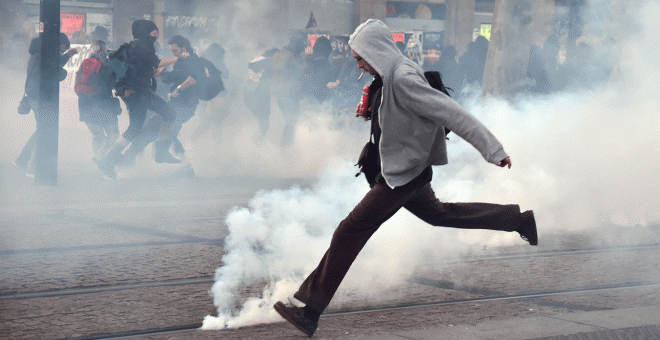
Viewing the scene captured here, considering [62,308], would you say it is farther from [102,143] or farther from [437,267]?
[102,143]

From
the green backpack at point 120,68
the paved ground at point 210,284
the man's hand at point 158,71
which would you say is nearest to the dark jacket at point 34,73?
the green backpack at point 120,68

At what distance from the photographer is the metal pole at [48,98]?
27.8 feet

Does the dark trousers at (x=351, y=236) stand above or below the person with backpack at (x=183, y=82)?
below

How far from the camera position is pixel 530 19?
11883mm

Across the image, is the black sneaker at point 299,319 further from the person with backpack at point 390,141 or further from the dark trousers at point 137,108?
the dark trousers at point 137,108

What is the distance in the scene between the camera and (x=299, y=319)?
3.59 meters

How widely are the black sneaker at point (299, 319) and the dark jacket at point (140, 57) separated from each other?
595cm

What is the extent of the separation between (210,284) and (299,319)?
3.71ft

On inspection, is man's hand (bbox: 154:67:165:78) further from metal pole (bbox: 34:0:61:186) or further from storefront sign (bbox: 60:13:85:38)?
storefront sign (bbox: 60:13:85:38)

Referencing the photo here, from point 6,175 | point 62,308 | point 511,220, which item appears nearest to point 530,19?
point 6,175

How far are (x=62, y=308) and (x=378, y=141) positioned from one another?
1.73 meters

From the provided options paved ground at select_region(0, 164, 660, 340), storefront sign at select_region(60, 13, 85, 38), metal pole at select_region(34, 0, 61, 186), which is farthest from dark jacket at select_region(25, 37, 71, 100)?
storefront sign at select_region(60, 13, 85, 38)

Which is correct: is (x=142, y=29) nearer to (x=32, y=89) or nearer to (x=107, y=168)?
(x=32, y=89)

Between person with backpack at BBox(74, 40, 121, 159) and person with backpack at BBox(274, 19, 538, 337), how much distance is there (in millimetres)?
6309
